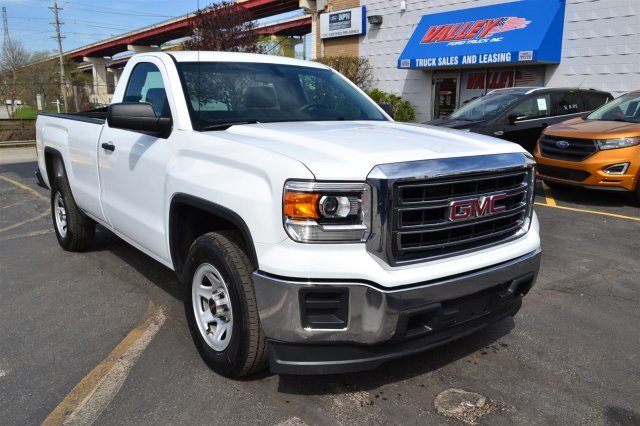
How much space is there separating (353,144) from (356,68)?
18145mm

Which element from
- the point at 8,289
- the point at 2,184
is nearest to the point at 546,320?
the point at 8,289

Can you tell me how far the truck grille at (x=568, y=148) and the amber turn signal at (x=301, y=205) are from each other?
6.61 metres

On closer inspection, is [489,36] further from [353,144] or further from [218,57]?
[353,144]

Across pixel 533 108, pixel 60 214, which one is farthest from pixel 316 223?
pixel 533 108

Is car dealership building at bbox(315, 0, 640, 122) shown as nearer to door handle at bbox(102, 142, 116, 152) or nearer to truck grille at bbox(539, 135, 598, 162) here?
truck grille at bbox(539, 135, 598, 162)

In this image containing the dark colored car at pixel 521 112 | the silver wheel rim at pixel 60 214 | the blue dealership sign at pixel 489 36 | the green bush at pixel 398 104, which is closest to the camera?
the silver wheel rim at pixel 60 214

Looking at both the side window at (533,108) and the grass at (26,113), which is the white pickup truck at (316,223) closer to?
the side window at (533,108)

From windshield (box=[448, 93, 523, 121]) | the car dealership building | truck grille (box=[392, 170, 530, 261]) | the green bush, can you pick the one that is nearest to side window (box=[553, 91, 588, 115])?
windshield (box=[448, 93, 523, 121])

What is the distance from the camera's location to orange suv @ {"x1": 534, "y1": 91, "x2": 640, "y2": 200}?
7.58 m

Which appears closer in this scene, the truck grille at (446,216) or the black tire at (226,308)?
the truck grille at (446,216)

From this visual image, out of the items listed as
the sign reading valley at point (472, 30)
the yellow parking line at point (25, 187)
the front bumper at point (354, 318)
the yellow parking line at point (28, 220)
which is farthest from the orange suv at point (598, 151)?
the yellow parking line at point (25, 187)

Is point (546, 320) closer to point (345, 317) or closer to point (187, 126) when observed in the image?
point (345, 317)

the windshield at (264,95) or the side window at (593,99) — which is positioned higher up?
the windshield at (264,95)

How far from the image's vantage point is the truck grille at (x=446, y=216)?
2.58 m
